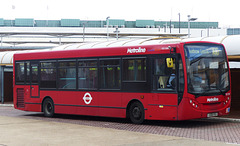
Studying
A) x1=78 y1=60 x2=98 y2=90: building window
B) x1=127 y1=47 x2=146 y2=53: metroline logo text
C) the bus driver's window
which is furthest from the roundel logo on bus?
the bus driver's window

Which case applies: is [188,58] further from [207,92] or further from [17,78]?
[17,78]

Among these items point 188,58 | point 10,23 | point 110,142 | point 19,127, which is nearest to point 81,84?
point 19,127

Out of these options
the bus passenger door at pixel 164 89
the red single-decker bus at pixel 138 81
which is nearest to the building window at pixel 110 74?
the red single-decker bus at pixel 138 81

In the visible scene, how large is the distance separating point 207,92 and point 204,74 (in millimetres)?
582

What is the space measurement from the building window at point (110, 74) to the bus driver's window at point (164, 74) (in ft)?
5.61

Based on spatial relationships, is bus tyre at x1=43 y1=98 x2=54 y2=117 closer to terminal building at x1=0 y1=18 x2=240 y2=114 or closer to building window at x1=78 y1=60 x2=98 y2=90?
building window at x1=78 y1=60 x2=98 y2=90

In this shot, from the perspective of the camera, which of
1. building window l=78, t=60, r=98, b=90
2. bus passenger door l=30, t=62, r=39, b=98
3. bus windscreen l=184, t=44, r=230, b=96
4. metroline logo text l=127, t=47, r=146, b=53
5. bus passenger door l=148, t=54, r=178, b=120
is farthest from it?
bus passenger door l=30, t=62, r=39, b=98

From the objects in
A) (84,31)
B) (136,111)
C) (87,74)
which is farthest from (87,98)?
(84,31)

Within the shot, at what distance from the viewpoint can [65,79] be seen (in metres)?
18.6

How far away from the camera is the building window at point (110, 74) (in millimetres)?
16375

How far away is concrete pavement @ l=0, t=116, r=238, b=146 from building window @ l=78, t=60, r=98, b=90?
2.89m

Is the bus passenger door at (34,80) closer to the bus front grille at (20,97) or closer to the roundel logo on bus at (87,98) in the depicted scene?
the bus front grille at (20,97)

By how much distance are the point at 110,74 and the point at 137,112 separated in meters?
1.81

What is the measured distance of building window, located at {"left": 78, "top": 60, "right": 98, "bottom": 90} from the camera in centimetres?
1732
